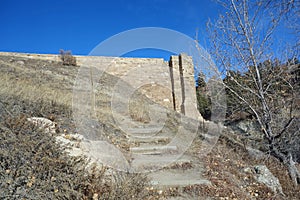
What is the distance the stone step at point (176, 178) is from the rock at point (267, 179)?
106cm

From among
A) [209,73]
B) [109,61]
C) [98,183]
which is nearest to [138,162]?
[98,183]

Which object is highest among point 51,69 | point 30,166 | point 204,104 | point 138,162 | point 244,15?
point 51,69

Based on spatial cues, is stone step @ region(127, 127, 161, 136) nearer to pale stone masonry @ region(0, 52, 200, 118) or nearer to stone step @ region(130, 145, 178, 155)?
stone step @ region(130, 145, 178, 155)

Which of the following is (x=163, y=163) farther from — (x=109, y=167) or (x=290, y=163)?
(x=290, y=163)

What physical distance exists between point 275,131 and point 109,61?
9524mm

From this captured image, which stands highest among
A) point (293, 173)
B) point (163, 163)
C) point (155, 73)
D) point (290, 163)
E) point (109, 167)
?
point (155, 73)

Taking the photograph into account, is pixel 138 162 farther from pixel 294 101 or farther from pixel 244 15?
pixel 244 15

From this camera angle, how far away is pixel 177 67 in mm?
12547

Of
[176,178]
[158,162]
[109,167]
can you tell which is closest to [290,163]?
[176,178]

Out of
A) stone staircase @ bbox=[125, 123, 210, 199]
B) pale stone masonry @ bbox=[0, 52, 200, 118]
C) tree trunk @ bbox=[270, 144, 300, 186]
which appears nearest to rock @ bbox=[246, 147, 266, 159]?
tree trunk @ bbox=[270, 144, 300, 186]

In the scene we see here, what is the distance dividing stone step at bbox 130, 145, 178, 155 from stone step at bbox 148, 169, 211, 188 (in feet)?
3.02

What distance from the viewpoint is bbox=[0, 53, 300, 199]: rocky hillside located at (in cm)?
249

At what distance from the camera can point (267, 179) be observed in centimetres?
402

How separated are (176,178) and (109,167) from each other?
3.63 ft
